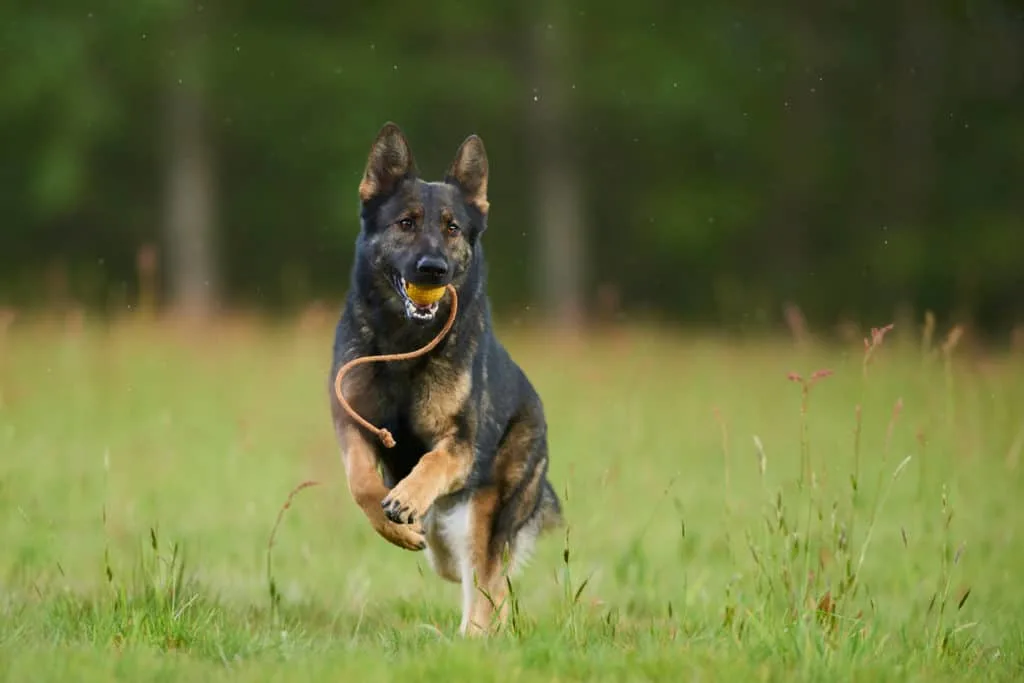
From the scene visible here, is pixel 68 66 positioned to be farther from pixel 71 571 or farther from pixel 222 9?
pixel 71 571

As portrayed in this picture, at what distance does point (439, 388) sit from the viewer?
517cm

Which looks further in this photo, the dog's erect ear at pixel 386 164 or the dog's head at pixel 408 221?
the dog's erect ear at pixel 386 164

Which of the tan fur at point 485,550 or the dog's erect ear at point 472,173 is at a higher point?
the dog's erect ear at point 472,173

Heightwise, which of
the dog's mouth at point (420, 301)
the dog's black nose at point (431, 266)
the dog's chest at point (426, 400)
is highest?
the dog's black nose at point (431, 266)

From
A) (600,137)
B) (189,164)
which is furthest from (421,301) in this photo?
(600,137)

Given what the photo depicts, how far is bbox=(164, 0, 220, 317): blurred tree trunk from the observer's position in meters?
21.9

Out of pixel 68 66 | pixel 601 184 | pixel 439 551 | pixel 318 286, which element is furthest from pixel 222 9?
pixel 439 551

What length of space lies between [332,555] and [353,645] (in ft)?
7.90

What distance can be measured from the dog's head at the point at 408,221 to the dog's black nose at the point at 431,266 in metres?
0.11

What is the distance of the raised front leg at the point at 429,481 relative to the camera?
463cm

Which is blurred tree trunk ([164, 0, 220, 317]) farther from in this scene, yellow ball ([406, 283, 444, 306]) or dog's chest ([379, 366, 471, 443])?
yellow ball ([406, 283, 444, 306])

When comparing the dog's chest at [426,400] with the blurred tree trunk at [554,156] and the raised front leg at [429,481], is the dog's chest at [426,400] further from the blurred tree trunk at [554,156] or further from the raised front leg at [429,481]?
the blurred tree trunk at [554,156]

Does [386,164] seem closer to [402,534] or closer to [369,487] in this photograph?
[369,487]

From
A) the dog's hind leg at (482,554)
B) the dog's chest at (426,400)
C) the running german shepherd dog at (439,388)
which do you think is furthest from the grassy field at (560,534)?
the dog's chest at (426,400)
